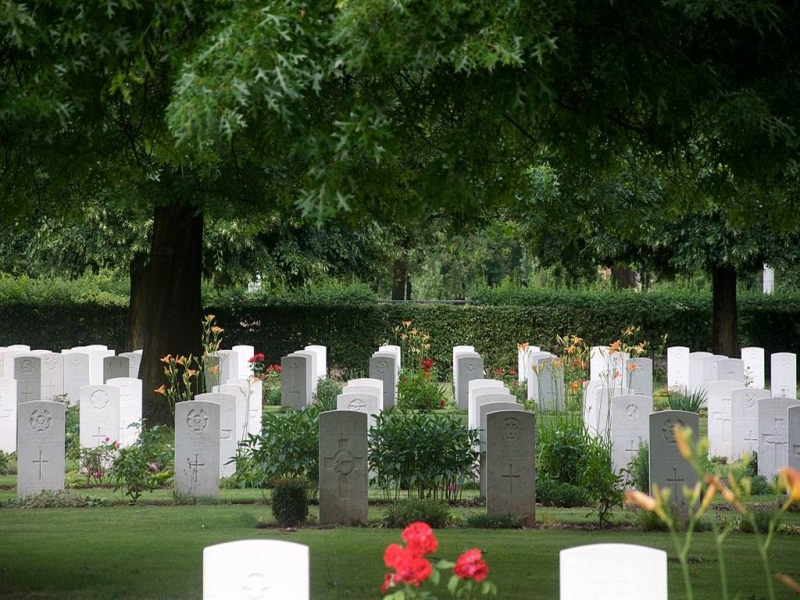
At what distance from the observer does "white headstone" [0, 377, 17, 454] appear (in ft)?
49.4

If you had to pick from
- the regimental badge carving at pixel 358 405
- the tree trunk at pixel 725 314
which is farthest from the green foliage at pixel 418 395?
the tree trunk at pixel 725 314

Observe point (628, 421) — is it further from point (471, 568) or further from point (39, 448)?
point (471, 568)

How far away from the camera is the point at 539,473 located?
12.1m

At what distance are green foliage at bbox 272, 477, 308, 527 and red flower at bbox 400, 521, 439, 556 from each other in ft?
19.0

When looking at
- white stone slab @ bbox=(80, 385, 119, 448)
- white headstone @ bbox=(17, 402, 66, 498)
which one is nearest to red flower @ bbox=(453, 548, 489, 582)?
white headstone @ bbox=(17, 402, 66, 498)

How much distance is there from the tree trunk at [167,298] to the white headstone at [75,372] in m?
3.82

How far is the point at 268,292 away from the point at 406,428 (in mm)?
16352

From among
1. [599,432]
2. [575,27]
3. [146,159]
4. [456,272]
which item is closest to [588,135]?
[575,27]

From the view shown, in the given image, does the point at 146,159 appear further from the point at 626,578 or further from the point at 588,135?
the point at 626,578

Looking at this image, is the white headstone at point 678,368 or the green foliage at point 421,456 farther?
the white headstone at point 678,368

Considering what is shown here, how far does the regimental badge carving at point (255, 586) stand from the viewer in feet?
14.1

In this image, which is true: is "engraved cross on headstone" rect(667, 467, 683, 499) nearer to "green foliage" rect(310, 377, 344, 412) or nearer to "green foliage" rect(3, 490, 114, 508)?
"green foliage" rect(3, 490, 114, 508)

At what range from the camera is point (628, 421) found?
1250 cm

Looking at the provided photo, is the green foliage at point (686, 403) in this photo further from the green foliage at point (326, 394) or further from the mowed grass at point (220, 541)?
the mowed grass at point (220, 541)
